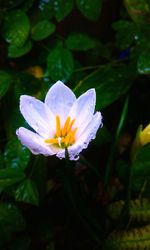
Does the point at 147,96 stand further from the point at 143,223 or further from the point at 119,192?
the point at 143,223

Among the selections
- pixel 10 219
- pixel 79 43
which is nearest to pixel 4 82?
pixel 79 43

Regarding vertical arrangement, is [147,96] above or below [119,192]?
above

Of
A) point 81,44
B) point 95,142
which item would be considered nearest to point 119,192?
point 95,142

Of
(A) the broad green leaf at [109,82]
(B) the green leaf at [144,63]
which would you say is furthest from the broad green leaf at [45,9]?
(B) the green leaf at [144,63]

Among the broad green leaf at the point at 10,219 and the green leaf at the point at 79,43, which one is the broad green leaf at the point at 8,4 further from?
the broad green leaf at the point at 10,219

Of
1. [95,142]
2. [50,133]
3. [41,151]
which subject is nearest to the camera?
[41,151]

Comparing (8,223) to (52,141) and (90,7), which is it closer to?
(52,141)
